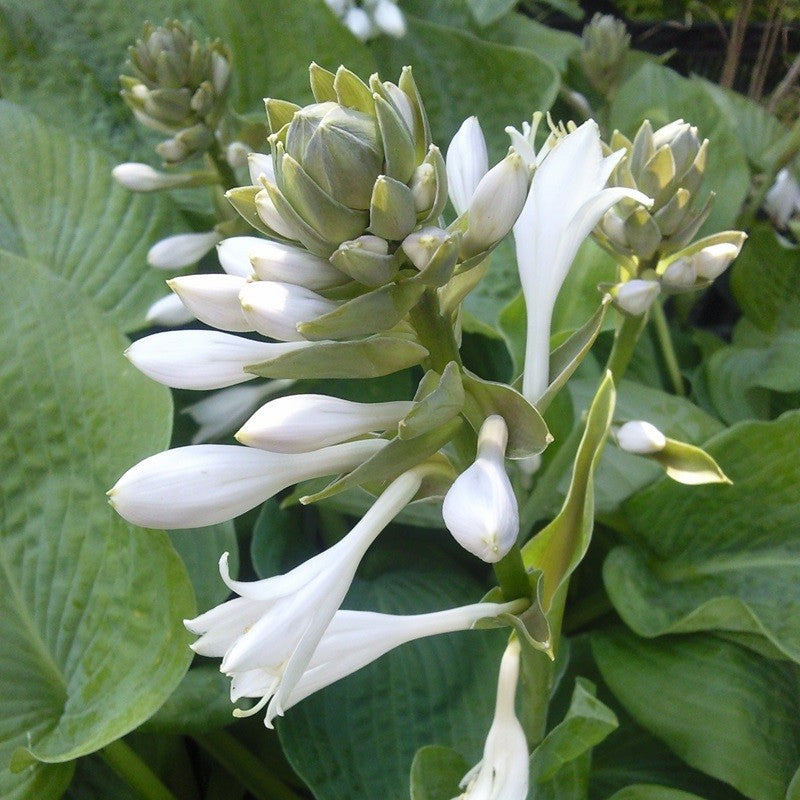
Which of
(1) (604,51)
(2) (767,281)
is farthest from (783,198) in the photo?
(1) (604,51)

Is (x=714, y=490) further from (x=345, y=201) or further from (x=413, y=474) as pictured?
(x=345, y=201)

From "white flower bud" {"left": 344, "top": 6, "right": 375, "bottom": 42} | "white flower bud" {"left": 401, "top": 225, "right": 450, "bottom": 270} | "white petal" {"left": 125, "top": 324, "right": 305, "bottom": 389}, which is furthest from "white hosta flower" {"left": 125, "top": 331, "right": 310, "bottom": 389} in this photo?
"white flower bud" {"left": 344, "top": 6, "right": 375, "bottom": 42}

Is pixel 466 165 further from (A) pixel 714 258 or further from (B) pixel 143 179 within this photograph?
(B) pixel 143 179

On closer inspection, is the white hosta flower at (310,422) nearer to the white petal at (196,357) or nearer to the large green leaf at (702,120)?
the white petal at (196,357)

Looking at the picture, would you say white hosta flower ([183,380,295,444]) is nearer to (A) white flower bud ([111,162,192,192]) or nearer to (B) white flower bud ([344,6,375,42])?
(A) white flower bud ([111,162,192,192])

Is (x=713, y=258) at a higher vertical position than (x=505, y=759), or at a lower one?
higher
